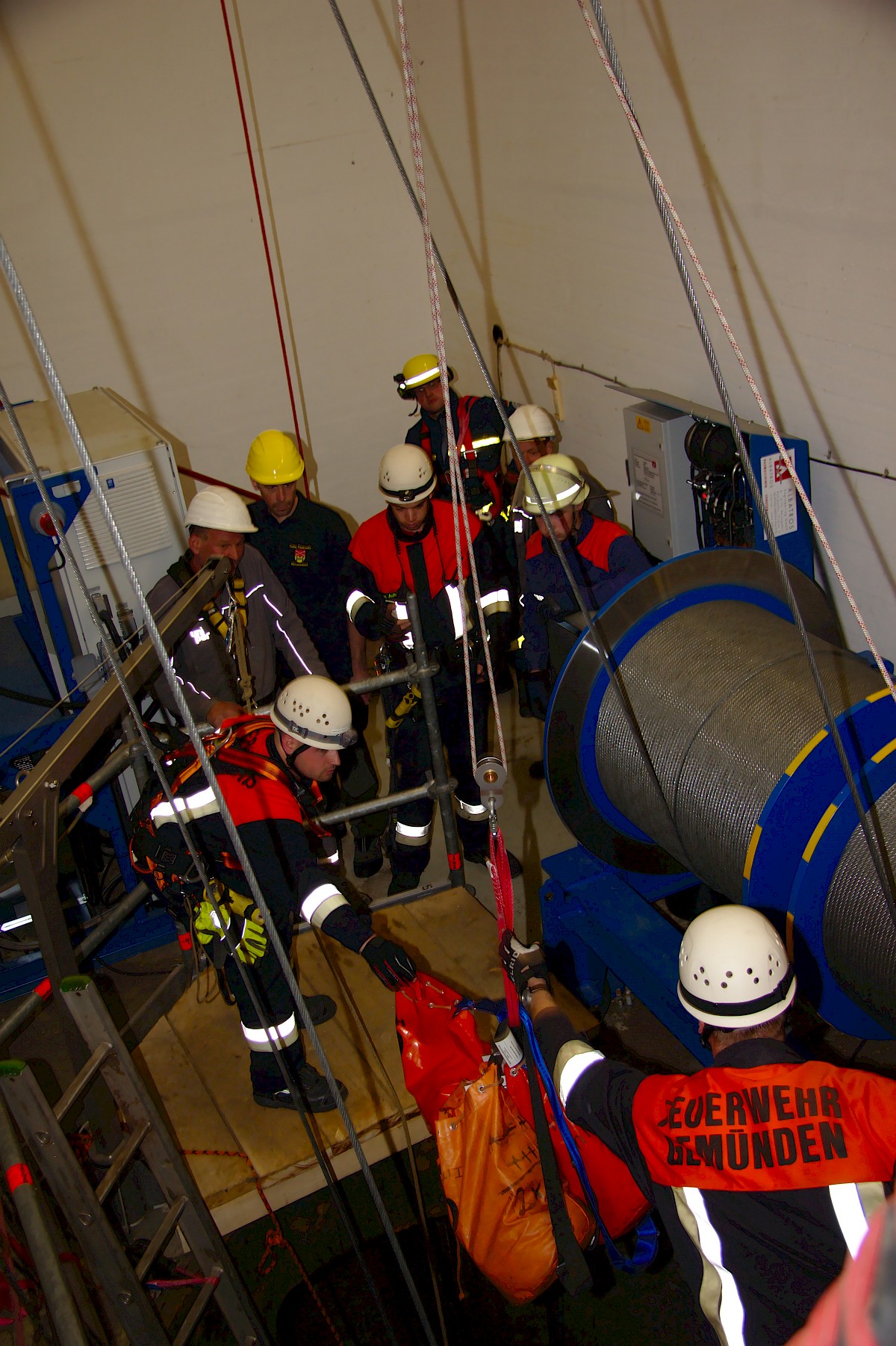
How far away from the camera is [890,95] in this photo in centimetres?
381

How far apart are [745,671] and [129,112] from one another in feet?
21.4

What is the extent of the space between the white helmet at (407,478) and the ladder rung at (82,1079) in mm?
2916

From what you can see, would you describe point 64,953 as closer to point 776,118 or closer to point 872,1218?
point 872,1218

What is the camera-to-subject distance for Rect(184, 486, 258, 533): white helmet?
4.88m

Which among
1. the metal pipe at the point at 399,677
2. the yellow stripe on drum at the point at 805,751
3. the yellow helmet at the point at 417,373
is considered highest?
the yellow helmet at the point at 417,373

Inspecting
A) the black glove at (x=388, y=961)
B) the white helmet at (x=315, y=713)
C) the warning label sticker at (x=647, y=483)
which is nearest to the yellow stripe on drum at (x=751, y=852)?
the black glove at (x=388, y=961)

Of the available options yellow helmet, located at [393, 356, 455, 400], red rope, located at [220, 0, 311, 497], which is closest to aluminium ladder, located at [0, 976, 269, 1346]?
yellow helmet, located at [393, 356, 455, 400]

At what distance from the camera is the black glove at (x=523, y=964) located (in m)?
2.99

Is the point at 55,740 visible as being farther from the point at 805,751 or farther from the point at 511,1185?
the point at 805,751

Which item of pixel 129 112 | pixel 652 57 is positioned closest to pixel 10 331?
pixel 129 112

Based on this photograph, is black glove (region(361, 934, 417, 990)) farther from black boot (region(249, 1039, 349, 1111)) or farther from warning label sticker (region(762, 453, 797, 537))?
warning label sticker (region(762, 453, 797, 537))

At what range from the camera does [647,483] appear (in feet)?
18.9

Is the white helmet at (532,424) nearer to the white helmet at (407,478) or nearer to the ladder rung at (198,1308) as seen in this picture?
the white helmet at (407,478)

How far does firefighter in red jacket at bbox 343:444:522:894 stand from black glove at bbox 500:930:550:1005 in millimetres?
1893
